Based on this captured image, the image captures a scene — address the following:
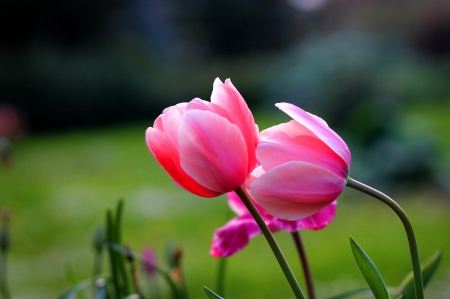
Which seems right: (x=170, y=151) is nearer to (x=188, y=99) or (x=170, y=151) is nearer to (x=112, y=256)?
(x=112, y=256)

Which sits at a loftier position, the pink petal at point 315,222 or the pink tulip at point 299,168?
the pink tulip at point 299,168

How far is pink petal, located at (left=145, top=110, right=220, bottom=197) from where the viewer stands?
48cm

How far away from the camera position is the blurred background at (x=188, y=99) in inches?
120

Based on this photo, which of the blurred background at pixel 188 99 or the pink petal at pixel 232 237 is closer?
the pink petal at pixel 232 237

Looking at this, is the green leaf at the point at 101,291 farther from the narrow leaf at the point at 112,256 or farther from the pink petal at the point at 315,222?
the pink petal at the point at 315,222

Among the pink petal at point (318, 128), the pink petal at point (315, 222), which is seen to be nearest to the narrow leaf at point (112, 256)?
the pink petal at point (315, 222)

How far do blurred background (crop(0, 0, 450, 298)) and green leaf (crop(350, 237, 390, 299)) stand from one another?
1.86 ft

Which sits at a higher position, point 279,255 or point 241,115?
point 241,115

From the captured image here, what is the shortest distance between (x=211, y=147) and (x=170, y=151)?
0.14 feet

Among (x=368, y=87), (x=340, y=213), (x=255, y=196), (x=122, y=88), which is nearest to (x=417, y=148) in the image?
(x=340, y=213)

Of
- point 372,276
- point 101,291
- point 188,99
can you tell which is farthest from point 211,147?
point 188,99

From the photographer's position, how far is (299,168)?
1.46 ft

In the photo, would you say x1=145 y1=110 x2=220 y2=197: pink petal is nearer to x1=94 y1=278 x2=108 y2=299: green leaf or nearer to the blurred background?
x1=94 y1=278 x2=108 y2=299: green leaf

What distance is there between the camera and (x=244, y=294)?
2.42 metres
